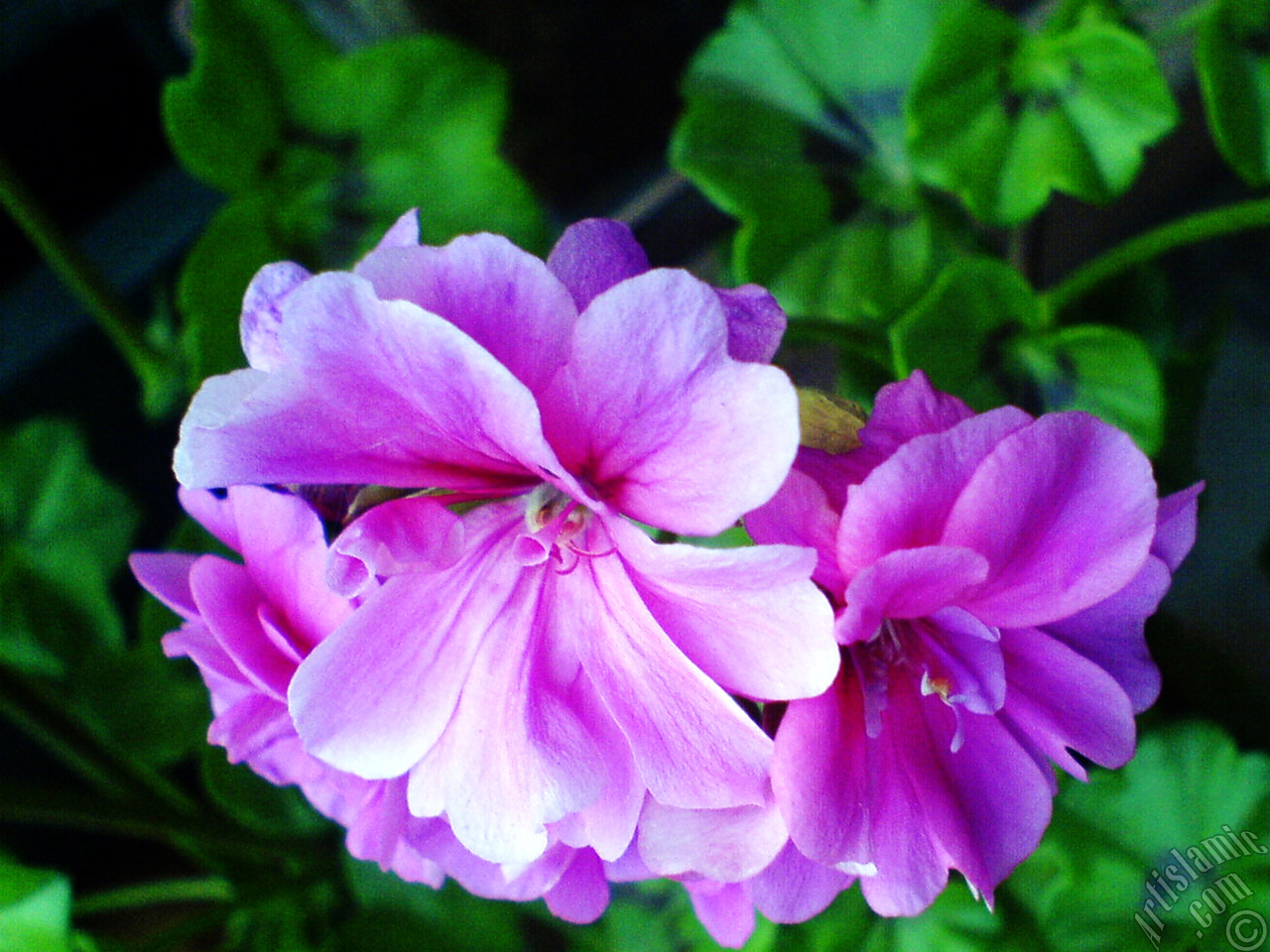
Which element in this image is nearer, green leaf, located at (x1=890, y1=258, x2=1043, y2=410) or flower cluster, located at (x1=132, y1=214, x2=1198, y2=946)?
flower cluster, located at (x1=132, y1=214, x2=1198, y2=946)

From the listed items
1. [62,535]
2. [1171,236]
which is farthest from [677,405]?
[62,535]

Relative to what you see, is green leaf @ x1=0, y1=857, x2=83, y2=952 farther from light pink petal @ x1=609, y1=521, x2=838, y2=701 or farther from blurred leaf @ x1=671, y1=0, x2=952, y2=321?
blurred leaf @ x1=671, y1=0, x2=952, y2=321

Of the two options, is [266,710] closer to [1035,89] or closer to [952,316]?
[952,316]

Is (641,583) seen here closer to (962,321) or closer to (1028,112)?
(962,321)

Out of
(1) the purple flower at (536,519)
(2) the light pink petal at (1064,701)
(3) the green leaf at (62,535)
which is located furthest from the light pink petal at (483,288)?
(3) the green leaf at (62,535)

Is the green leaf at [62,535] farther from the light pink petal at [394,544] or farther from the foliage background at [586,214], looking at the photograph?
the light pink petal at [394,544]

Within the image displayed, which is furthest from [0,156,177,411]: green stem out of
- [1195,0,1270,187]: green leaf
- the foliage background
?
[1195,0,1270,187]: green leaf
